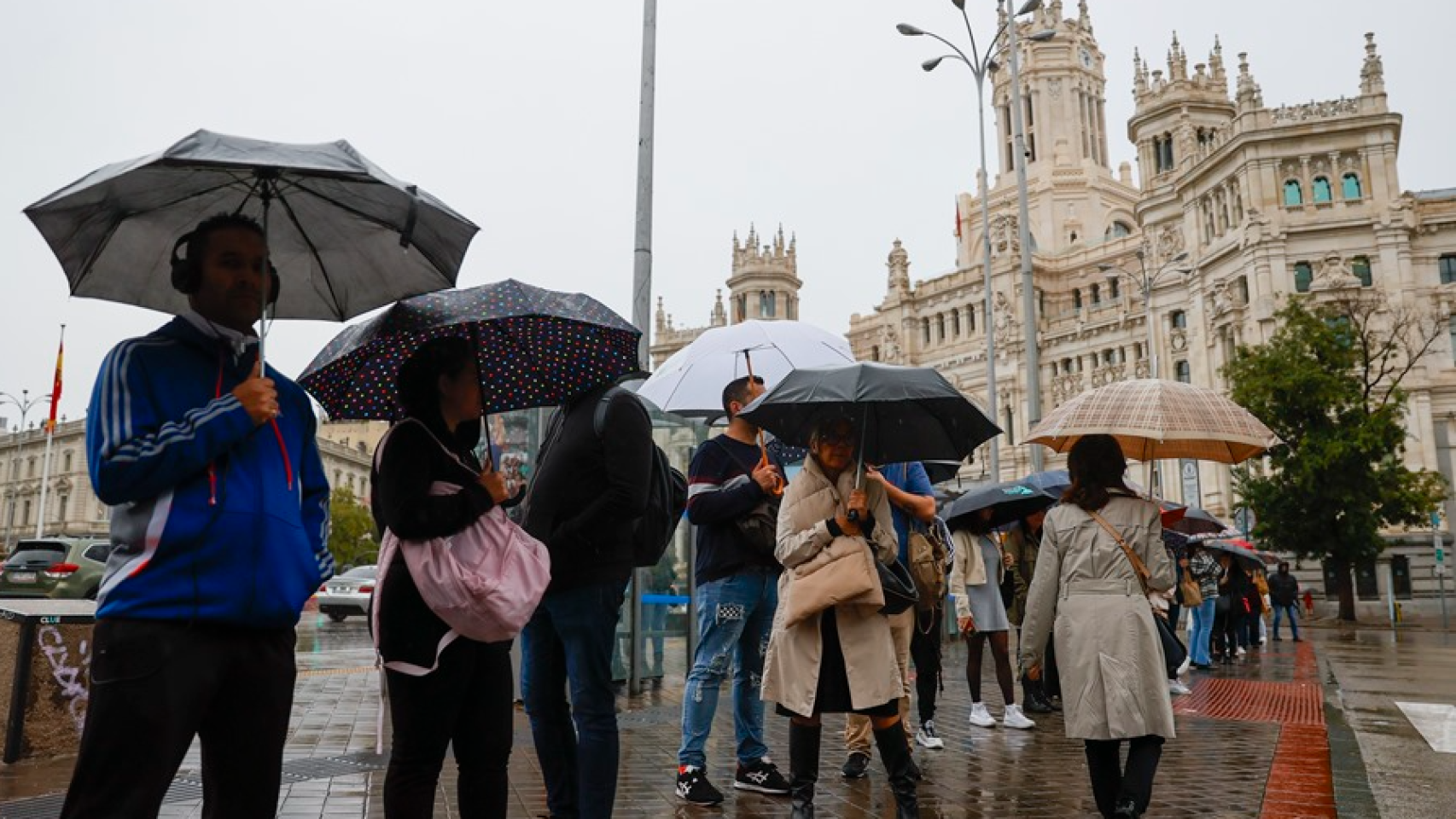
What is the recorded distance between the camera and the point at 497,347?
15.3 feet

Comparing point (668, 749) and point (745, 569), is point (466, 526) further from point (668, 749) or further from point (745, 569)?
point (668, 749)

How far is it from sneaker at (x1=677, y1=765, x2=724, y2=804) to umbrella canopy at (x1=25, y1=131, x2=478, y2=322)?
3120 millimetres

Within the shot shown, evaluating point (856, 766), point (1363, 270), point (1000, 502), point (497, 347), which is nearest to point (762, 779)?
point (856, 766)

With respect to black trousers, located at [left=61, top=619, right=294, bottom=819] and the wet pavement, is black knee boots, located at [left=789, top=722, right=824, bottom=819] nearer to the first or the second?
the wet pavement

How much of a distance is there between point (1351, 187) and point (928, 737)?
4652 cm

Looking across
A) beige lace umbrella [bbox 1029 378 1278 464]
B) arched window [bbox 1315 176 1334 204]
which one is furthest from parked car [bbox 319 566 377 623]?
arched window [bbox 1315 176 1334 204]

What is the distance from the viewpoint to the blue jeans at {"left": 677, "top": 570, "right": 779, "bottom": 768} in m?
5.79

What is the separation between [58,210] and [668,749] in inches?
212

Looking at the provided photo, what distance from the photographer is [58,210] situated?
10.2 ft

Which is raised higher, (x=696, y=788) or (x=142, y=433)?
(x=142, y=433)

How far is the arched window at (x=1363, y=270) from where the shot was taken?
44.2 metres

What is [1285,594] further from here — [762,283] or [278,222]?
[762,283]

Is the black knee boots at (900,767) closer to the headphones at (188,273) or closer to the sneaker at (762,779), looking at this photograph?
the sneaker at (762,779)

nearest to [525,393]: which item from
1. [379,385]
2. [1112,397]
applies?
[379,385]
